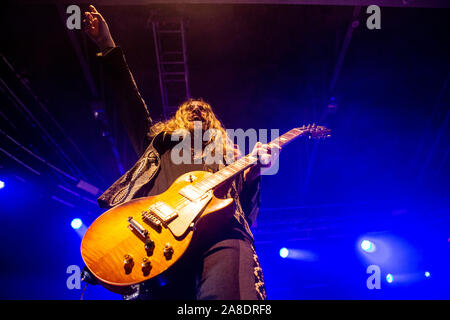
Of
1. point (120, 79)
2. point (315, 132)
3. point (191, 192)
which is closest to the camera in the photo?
point (191, 192)

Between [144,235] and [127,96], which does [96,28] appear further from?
[144,235]

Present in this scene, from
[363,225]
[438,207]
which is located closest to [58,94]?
[363,225]

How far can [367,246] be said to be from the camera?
668cm

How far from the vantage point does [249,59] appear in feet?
12.5

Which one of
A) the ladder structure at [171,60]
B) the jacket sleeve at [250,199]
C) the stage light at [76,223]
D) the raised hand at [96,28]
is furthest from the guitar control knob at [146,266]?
the stage light at [76,223]

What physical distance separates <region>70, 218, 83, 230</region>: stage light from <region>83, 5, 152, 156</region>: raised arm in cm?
406

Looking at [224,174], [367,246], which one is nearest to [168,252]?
[224,174]

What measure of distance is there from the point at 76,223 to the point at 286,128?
5.47 meters

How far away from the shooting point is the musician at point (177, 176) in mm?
1191

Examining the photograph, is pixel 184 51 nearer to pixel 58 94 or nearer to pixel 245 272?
pixel 58 94

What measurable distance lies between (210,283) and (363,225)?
7041 millimetres

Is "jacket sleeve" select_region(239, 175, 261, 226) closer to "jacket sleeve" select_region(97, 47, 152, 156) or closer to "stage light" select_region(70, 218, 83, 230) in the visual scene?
"jacket sleeve" select_region(97, 47, 152, 156)

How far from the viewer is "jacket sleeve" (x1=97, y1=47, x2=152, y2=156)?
2.02 metres

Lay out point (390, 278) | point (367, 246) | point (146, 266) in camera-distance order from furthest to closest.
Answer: point (367, 246) < point (390, 278) < point (146, 266)
